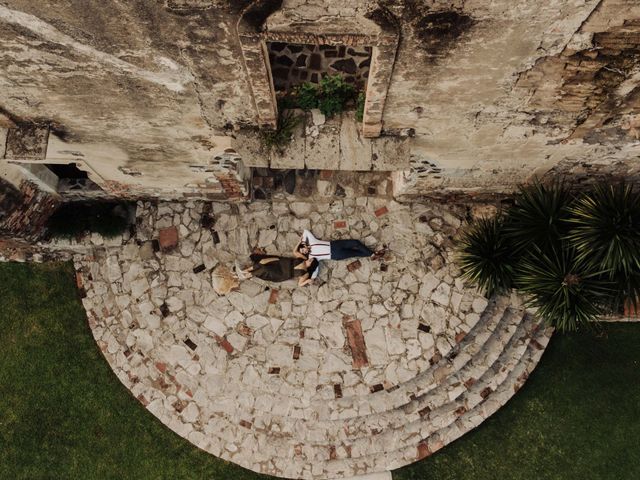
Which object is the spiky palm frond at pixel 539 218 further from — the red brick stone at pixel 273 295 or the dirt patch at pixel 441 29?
the red brick stone at pixel 273 295

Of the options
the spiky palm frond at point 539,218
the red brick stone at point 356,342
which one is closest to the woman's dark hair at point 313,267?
the red brick stone at point 356,342

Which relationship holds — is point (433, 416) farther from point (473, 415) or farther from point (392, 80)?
point (392, 80)

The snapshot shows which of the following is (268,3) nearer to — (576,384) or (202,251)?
(202,251)

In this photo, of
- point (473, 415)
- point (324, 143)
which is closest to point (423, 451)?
point (473, 415)

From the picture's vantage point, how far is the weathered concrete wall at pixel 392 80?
13.9 ft

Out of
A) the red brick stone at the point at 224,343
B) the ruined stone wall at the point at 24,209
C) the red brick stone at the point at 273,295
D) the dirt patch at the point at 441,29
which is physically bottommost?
the red brick stone at the point at 224,343

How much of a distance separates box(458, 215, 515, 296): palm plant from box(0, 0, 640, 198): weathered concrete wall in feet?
2.84

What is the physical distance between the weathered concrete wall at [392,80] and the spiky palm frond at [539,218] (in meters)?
0.37

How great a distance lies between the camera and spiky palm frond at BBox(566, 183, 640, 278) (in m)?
6.43

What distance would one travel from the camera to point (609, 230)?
6496 millimetres

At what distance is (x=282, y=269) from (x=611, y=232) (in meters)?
4.60

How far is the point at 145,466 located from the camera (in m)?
8.50

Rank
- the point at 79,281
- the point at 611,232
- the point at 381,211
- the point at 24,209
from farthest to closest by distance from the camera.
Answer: the point at 79,281 → the point at 381,211 → the point at 24,209 → the point at 611,232

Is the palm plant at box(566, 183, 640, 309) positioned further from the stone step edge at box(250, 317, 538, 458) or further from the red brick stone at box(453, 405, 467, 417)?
the red brick stone at box(453, 405, 467, 417)
